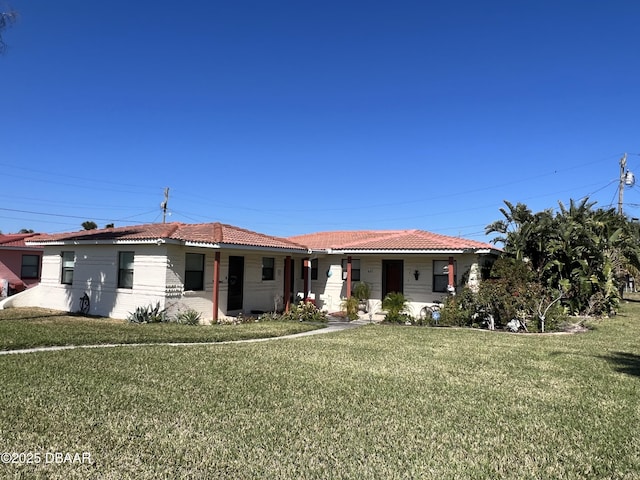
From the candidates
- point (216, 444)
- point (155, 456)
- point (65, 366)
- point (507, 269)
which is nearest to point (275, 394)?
point (216, 444)

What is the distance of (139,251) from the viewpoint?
15.3m

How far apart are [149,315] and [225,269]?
3233 mm

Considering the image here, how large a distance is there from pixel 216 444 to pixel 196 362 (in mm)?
4002

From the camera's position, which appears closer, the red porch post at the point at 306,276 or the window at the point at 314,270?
the red porch post at the point at 306,276

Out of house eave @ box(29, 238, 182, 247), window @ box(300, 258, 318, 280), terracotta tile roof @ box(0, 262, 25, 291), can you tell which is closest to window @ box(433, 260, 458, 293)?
window @ box(300, 258, 318, 280)

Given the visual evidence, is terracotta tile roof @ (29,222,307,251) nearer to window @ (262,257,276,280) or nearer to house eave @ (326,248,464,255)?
window @ (262,257,276,280)

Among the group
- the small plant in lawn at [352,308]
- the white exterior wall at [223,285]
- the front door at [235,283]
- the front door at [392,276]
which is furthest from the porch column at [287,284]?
the front door at [392,276]

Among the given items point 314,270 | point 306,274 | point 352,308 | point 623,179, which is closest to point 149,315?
point 352,308

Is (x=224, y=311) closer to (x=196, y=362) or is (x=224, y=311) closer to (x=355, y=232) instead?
(x=196, y=362)

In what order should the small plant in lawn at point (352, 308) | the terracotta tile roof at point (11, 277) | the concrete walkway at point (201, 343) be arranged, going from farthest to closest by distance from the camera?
the terracotta tile roof at point (11, 277) → the small plant in lawn at point (352, 308) → the concrete walkway at point (201, 343)

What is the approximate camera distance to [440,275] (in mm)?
18625

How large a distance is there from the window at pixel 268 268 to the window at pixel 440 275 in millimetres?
6757

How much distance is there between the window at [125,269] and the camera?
15641 millimetres

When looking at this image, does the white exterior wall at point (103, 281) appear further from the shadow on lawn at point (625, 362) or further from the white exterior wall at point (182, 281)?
the shadow on lawn at point (625, 362)
